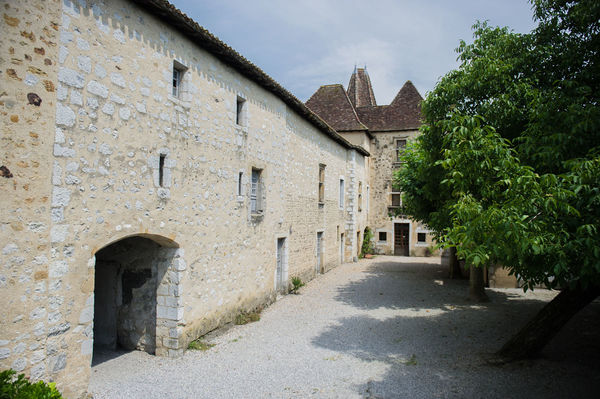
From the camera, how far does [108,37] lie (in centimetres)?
528

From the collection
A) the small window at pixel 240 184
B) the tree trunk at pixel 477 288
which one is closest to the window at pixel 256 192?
the small window at pixel 240 184

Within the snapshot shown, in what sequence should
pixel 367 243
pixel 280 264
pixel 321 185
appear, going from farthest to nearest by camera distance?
pixel 367 243 < pixel 321 185 < pixel 280 264

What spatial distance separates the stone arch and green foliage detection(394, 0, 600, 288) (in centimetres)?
468

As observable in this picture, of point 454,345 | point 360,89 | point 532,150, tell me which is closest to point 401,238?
point 360,89

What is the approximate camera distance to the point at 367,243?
77.5 ft

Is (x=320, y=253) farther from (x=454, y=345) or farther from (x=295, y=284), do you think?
(x=454, y=345)

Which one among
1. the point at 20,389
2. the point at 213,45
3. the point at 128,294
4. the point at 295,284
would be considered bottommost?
the point at 295,284

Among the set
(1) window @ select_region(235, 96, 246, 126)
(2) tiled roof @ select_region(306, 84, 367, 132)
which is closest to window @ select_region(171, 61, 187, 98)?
(1) window @ select_region(235, 96, 246, 126)

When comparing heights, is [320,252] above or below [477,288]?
above

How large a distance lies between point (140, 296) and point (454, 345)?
20.4ft

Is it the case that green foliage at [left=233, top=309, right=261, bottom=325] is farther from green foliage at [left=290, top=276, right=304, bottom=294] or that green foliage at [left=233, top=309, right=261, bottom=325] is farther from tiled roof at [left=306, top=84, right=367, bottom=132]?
tiled roof at [left=306, top=84, right=367, bottom=132]

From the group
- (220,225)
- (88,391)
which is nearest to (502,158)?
(220,225)

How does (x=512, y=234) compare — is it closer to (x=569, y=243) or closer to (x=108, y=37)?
(x=569, y=243)

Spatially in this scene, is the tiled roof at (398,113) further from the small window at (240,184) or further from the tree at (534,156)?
the small window at (240,184)
